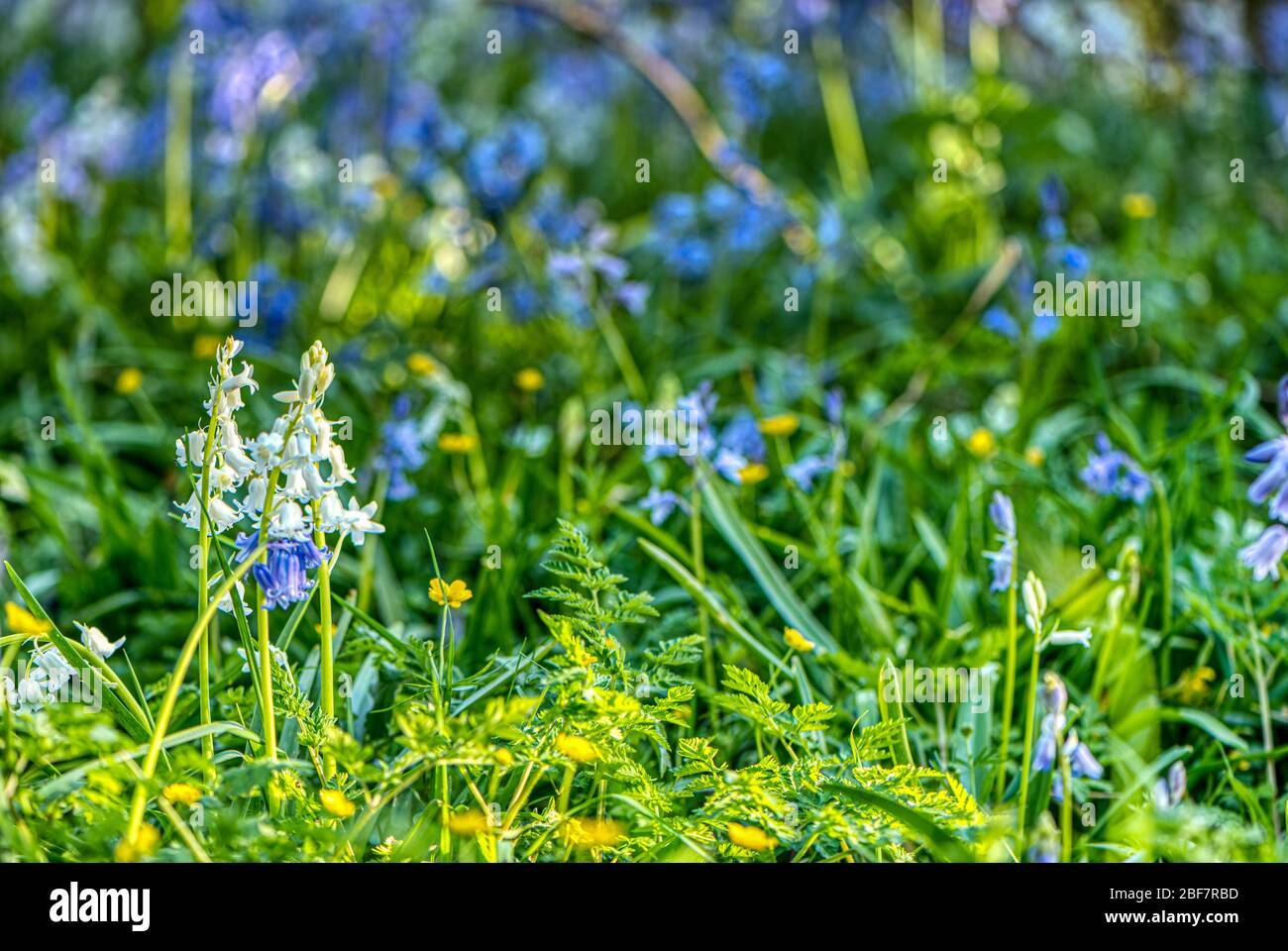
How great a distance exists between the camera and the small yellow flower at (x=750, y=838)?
163 cm

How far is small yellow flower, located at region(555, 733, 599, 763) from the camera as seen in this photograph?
164 cm

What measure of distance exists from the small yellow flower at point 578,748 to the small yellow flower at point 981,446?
150 cm

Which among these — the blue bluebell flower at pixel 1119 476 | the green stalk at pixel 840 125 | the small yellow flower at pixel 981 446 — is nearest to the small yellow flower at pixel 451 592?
the blue bluebell flower at pixel 1119 476

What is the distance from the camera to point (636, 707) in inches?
65.8

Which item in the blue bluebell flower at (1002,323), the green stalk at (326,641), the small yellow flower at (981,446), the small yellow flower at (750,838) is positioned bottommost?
the small yellow flower at (750,838)

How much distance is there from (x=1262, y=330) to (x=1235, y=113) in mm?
2374

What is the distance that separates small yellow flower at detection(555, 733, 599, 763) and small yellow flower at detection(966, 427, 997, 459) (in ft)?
4.91

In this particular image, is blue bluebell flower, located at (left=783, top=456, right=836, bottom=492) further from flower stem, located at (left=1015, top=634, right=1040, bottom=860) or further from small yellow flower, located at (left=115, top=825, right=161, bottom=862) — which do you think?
small yellow flower, located at (left=115, top=825, right=161, bottom=862)

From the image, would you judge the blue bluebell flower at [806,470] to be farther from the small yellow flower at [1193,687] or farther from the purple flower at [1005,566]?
the small yellow flower at [1193,687]

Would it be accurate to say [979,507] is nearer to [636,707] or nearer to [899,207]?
[636,707]

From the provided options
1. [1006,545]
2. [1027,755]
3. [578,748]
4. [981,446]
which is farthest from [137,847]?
[981,446]

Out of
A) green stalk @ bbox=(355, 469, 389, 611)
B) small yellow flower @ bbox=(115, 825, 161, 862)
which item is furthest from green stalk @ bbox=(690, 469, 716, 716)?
small yellow flower @ bbox=(115, 825, 161, 862)

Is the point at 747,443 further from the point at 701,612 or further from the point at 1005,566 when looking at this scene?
the point at 1005,566
